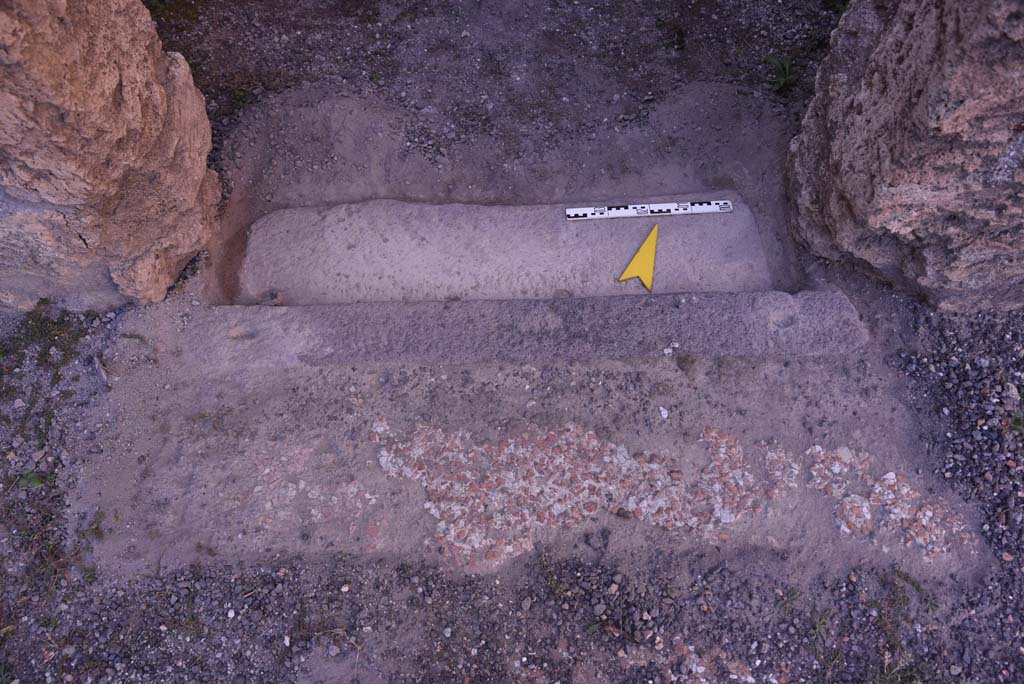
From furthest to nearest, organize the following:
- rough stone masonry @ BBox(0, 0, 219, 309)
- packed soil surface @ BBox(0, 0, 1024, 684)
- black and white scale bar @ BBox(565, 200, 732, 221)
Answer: black and white scale bar @ BBox(565, 200, 732, 221) → packed soil surface @ BBox(0, 0, 1024, 684) → rough stone masonry @ BBox(0, 0, 219, 309)

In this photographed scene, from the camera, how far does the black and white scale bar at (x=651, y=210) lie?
4.36 m

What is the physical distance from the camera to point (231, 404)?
3.47 metres

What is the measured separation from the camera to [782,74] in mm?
4473

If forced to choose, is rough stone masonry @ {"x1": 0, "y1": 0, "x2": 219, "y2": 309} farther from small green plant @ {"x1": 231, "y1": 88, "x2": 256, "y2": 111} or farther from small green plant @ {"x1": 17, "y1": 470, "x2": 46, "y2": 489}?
small green plant @ {"x1": 17, "y1": 470, "x2": 46, "y2": 489}

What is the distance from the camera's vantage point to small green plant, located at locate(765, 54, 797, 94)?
4449 millimetres

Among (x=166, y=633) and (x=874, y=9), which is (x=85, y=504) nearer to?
(x=166, y=633)

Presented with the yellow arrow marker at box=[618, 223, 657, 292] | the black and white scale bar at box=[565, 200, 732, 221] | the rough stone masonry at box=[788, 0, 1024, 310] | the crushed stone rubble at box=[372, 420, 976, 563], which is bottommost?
the crushed stone rubble at box=[372, 420, 976, 563]

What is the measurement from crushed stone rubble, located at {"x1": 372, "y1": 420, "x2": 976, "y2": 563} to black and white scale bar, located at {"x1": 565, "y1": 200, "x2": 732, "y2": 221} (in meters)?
1.65

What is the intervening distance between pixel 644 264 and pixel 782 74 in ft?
5.56

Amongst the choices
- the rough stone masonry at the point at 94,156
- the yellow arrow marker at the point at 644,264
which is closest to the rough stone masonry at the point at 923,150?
the yellow arrow marker at the point at 644,264

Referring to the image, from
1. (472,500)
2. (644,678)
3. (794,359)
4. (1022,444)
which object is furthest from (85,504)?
(1022,444)

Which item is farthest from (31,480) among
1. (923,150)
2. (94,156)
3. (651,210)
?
(923,150)

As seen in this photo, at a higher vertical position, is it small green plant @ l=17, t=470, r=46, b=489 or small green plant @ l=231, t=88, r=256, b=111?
small green plant @ l=231, t=88, r=256, b=111

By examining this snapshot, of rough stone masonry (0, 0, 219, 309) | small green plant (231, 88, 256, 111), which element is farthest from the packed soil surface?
small green plant (231, 88, 256, 111)
